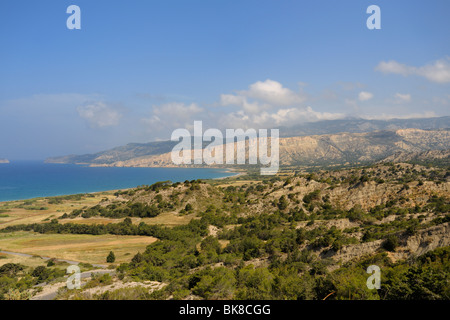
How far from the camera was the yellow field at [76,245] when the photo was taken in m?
38.2

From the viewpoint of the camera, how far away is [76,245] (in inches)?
1715

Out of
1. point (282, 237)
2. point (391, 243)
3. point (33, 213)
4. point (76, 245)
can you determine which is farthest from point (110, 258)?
point (33, 213)

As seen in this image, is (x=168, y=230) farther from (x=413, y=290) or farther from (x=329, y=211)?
(x=413, y=290)

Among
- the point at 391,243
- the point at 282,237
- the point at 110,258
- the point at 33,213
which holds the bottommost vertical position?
the point at 33,213

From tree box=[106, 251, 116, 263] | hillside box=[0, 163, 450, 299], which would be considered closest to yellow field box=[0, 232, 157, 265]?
tree box=[106, 251, 116, 263]

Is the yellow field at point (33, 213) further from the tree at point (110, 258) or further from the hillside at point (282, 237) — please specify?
the tree at point (110, 258)

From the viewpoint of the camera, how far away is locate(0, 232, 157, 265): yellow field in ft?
125

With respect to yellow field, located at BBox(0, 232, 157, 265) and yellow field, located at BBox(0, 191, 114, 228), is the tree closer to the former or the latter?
yellow field, located at BBox(0, 232, 157, 265)

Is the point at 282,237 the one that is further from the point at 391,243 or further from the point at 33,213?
the point at 33,213

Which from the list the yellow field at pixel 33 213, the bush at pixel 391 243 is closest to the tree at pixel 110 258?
the bush at pixel 391 243
